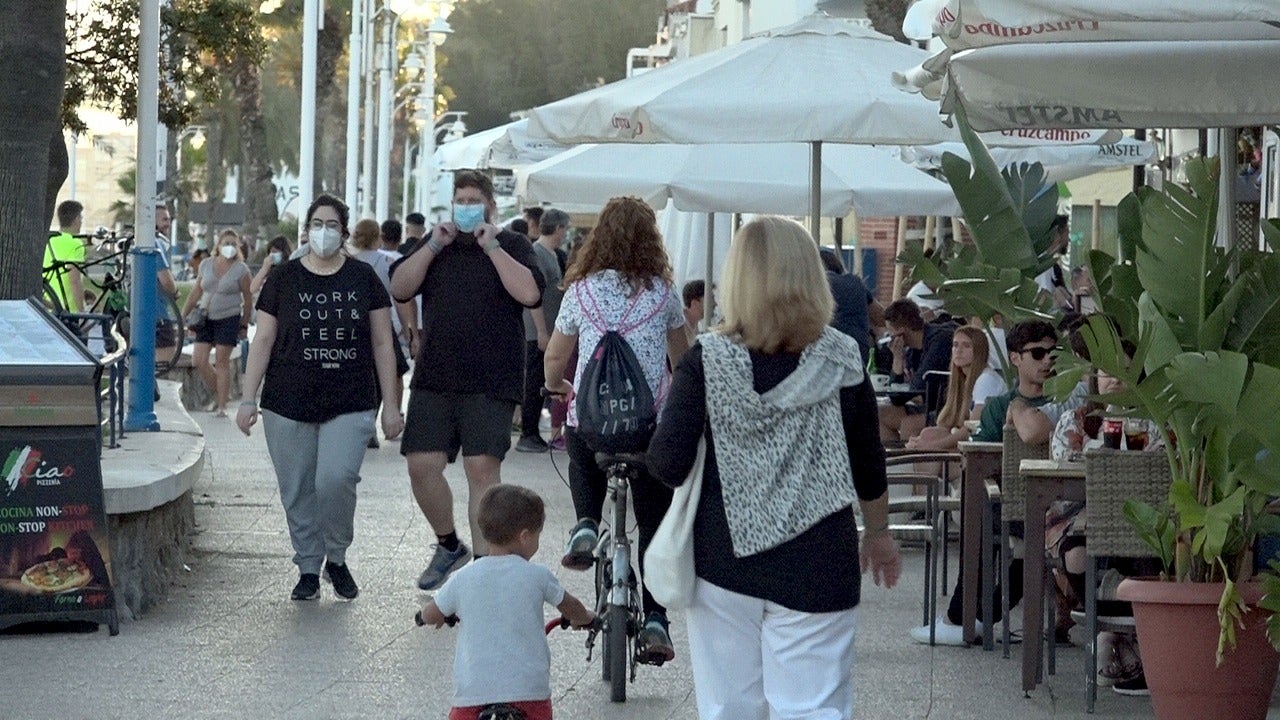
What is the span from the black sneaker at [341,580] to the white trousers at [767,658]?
4.78 meters

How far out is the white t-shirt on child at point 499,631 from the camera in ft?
18.3

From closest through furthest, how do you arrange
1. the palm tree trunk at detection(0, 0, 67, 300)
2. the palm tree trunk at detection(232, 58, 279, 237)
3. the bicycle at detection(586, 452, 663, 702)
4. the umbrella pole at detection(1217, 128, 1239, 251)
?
the bicycle at detection(586, 452, 663, 702) < the umbrella pole at detection(1217, 128, 1239, 251) < the palm tree trunk at detection(0, 0, 67, 300) < the palm tree trunk at detection(232, 58, 279, 237)

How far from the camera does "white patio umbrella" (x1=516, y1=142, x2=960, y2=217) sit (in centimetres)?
1453

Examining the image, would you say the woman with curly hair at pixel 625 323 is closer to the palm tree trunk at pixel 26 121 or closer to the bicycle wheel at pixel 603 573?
the bicycle wheel at pixel 603 573

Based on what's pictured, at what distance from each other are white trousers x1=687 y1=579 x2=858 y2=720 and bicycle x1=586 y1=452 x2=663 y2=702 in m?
2.21

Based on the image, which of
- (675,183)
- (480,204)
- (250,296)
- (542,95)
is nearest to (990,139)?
(675,183)

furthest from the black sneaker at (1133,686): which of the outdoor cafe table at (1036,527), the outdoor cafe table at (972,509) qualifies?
the outdoor cafe table at (972,509)

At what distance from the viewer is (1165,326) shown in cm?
683

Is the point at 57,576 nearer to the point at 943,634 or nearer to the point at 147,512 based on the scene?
the point at 147,512

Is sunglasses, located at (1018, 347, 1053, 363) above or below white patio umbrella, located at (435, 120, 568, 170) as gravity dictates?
below

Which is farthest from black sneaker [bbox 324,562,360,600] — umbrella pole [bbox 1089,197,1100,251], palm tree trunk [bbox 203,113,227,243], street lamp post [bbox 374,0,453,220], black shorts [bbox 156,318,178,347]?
palm tree trunk [bbox 203,113,227,243]

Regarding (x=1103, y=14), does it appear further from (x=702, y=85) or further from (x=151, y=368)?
(x=151, y=368)

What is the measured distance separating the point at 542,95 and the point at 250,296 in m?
62.9

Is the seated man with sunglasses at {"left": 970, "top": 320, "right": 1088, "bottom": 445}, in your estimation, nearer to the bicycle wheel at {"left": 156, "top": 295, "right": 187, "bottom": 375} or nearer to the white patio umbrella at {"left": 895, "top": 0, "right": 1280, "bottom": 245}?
the white patio umbrella at {"left": 895, "top": 0, "right": 1280, "bottom": 245}
